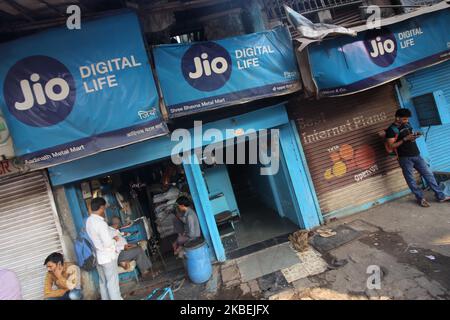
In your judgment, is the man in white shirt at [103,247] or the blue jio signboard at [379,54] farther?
the blue jio signboard at [379,54]

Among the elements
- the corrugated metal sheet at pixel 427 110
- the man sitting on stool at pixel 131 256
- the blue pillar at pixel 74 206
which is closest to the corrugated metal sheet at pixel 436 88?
the corrugated metal sheet at pixel 427 110

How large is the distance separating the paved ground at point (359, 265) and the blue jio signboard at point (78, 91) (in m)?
3.19

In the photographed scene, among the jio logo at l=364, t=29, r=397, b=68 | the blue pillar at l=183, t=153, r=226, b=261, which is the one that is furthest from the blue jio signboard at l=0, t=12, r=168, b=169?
the jio logo at l=364, t=29, r=397, b=68

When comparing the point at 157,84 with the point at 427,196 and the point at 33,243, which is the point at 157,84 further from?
the point at 427,196

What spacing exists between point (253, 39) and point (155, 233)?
5.68 metres

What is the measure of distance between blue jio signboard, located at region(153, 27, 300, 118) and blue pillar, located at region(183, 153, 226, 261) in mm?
1251

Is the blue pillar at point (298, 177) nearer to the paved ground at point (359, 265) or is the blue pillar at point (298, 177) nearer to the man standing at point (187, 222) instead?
the paved ground at point (359, 265)

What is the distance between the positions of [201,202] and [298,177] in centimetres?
240

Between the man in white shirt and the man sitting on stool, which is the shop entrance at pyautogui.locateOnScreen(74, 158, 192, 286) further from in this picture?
the man in white shirt

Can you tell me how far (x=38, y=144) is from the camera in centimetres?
444

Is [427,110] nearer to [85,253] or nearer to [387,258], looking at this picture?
[387,258]

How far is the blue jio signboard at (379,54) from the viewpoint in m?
5.11

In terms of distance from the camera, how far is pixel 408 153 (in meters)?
5.60
